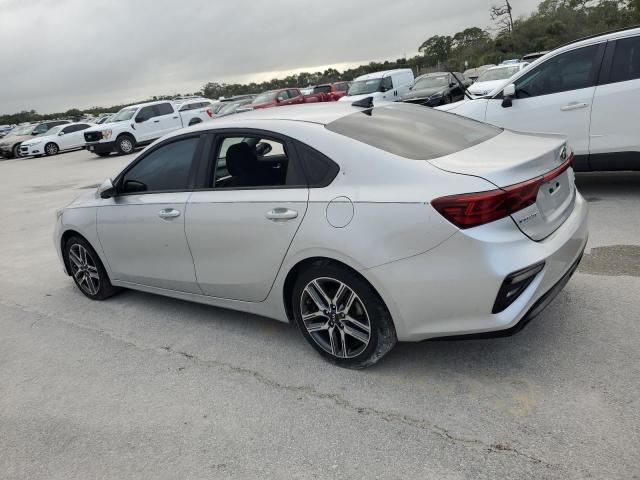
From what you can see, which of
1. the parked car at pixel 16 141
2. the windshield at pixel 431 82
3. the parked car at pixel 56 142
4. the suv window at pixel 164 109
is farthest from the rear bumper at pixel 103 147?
Result: the parked car at pixel 16 141

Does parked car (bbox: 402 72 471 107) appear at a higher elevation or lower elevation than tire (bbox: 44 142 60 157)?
lower

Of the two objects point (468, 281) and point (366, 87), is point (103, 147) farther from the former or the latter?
point (468, 281)

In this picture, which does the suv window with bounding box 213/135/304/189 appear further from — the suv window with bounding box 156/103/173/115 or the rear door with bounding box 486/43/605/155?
the suv window with bounding box 156/103/173/115

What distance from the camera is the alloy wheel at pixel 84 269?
5.15 m

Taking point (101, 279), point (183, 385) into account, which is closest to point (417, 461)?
point (183, 385)

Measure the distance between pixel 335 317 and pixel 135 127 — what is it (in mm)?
20849

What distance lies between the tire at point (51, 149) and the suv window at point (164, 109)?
9117 millimetres

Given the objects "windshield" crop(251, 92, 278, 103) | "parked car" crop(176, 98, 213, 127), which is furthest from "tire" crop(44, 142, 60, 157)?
"windshield" crop(251, 92, 278, 103)

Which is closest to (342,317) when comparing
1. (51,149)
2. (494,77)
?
(494,77)

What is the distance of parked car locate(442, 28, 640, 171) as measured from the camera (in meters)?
5.91

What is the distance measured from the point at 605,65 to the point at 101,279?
19.1ft

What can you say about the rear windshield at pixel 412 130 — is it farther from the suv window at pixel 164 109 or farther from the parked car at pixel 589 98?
the suv window at pixel 164 109

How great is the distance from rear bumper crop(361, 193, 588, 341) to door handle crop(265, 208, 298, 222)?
600 mm

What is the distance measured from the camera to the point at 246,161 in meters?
3.94
